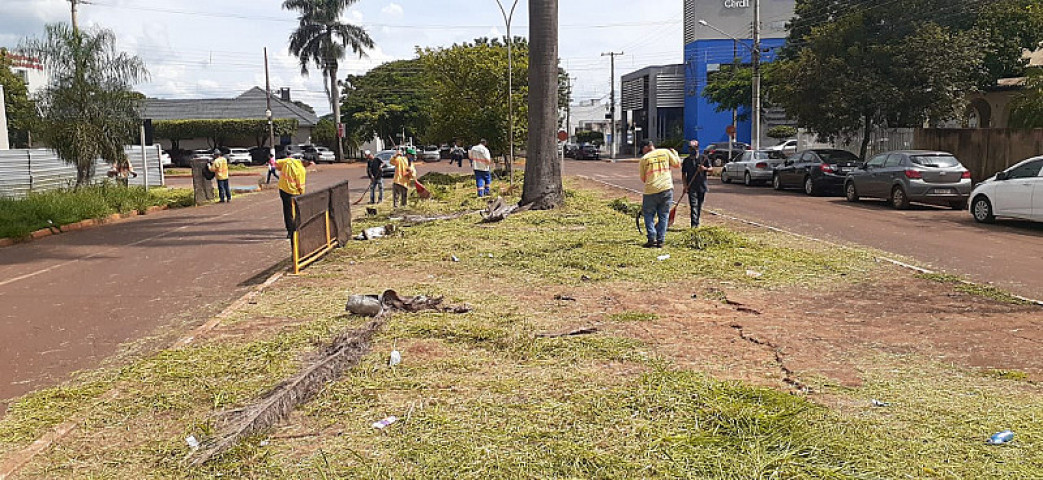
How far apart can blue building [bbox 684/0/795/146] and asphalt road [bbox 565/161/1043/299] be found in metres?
43.5

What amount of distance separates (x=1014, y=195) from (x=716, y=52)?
54371 millimetres

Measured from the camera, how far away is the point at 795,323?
7559mm

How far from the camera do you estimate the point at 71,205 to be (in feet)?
62.6

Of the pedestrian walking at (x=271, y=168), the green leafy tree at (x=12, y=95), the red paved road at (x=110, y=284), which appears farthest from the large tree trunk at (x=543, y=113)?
the green leafy tree at (x=12, y=95)

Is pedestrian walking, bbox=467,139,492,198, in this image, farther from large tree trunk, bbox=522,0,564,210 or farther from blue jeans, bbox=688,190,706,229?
blue jeans, bbox=688,190,706,229

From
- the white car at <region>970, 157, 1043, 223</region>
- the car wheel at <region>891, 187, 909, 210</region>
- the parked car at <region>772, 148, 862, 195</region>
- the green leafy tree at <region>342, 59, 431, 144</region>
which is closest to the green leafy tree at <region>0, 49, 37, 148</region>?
the green leafy tree at <region>342, 59, 431, 144</region>

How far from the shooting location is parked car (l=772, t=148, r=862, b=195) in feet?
81.2

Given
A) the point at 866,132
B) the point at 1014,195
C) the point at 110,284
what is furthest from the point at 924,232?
the point at 866,132

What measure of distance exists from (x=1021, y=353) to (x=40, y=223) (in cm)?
1749

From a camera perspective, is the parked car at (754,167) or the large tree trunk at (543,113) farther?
the parked car at (754,167)

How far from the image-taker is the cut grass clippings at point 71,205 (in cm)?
1673

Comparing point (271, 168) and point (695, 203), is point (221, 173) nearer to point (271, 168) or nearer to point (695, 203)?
point (271, 168)

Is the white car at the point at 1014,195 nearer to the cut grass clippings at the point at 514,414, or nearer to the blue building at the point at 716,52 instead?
the cut grass clippings at the point at 514,414

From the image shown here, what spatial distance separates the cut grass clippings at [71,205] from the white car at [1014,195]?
18.4 m
